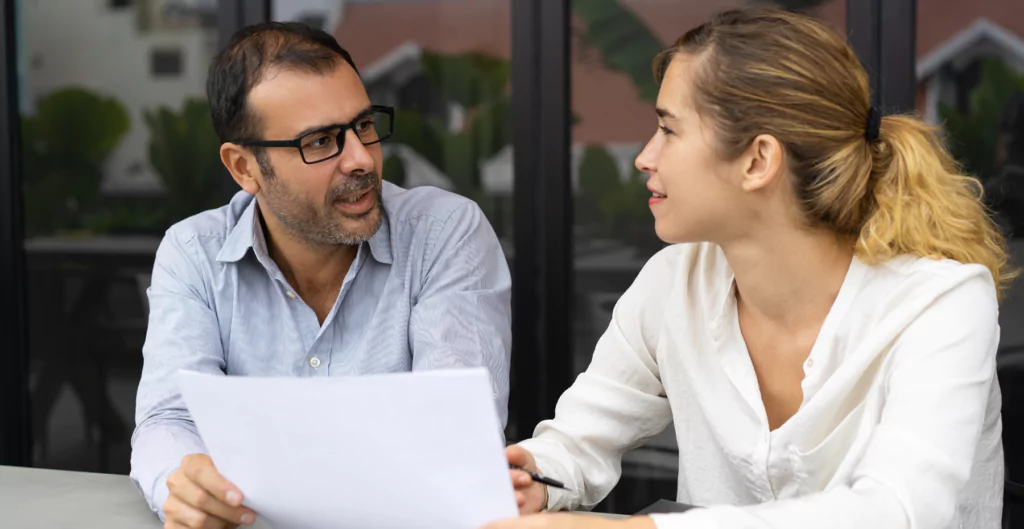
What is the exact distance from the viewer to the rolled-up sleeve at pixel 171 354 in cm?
167

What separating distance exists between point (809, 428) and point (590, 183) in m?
2.00

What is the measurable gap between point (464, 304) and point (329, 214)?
31 centimetres

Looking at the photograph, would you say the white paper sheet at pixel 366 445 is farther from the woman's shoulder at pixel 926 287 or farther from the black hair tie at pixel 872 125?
the black hair tie at pixel 872 125

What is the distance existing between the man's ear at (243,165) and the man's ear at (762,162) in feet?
3.29

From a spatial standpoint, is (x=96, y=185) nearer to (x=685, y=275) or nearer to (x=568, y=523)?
(x=685, y=275)

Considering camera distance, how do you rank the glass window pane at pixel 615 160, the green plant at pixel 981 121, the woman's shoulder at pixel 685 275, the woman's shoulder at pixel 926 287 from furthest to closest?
the glass window pane at pixel 615 160 → the green plant at pixel 981 121 → the woman's shoulder at pixel 685 275 → the woman's shoulder at pixel 926 287

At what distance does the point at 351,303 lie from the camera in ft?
6.66

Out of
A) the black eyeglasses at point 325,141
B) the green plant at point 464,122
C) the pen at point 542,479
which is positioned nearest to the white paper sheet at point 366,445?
the pen at point 542,479

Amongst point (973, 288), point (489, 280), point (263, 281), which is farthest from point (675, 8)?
point (973, 288)

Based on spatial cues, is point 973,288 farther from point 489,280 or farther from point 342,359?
point 342,359

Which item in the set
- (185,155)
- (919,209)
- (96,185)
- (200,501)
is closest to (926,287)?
(919,209)

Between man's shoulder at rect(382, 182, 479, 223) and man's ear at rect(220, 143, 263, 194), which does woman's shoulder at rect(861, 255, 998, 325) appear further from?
man's ear at rect(220, 143, 263, 194)

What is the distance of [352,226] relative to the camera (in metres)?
1.97

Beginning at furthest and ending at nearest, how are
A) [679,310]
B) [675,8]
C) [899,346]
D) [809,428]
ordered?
[675,8]
[679,310]
[809,428]
[899,346]
